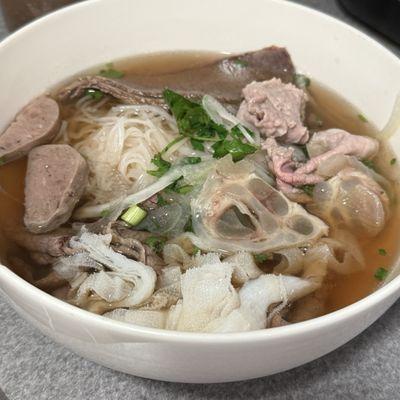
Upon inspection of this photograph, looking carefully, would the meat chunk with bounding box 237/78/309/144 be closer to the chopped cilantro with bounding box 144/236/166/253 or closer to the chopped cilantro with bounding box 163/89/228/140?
the chopped cilantro with bounding box 163/89/228/140

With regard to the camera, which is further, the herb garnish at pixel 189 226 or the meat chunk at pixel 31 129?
the meat chunk at pixel 31 129

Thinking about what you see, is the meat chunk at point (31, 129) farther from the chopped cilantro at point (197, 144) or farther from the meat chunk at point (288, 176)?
the meat chunk at point (288, 176)

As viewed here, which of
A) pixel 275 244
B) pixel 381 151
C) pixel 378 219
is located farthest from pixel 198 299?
pixel 381 151

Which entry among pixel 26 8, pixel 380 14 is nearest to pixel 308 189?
pixel 380 14

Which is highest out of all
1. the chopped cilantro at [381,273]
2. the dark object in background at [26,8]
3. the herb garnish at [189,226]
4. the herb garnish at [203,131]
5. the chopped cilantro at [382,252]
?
the dark object in background at [26,8]

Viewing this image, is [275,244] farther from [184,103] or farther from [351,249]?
[184,103]

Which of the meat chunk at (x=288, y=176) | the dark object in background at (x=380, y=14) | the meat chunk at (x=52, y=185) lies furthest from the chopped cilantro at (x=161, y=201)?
the dark object in background at (x=380, y=14)
